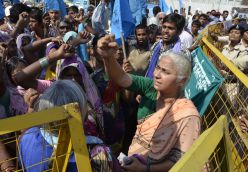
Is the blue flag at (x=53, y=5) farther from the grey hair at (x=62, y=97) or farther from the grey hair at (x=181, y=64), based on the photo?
the grey hair at (x=62, y=97)

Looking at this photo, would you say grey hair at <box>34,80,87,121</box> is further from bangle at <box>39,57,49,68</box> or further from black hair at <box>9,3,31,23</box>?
black hair at <box>9,3,31,23</box>

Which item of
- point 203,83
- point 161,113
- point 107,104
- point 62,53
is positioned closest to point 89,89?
point 107,104

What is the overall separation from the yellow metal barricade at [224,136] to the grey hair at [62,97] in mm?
672

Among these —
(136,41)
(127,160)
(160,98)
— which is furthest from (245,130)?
(136,41)

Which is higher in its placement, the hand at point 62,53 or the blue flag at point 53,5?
the hand at point 62,53

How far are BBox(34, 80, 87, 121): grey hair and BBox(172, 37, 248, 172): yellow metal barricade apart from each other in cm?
67

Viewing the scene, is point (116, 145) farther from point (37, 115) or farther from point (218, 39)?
point (218, 39)

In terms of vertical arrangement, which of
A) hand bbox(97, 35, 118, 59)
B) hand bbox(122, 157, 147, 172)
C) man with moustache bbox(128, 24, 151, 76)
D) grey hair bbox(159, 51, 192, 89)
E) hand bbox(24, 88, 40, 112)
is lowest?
hand bbox(122, 157, 147, 172)

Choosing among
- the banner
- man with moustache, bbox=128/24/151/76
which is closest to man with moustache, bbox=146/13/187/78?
man with moustache, bbox=128/24/151/76

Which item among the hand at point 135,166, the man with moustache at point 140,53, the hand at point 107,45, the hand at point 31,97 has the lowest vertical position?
the hand at point 135,166

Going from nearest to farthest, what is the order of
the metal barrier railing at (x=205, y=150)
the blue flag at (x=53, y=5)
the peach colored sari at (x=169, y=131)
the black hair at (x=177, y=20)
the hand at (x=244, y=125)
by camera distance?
the metal barrier railing at (x=205, y=150)
the peach colored sari at (x=169, y=131)
the hand at (x=244, y=125)
the black hair at (x=177, y=20)
the blue flag at (x=53, y=5)

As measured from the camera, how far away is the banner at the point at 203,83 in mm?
2828

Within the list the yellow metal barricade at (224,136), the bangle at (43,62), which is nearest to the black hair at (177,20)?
the yellow metal barricade at (224,136)

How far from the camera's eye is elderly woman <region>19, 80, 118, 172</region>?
169cm
